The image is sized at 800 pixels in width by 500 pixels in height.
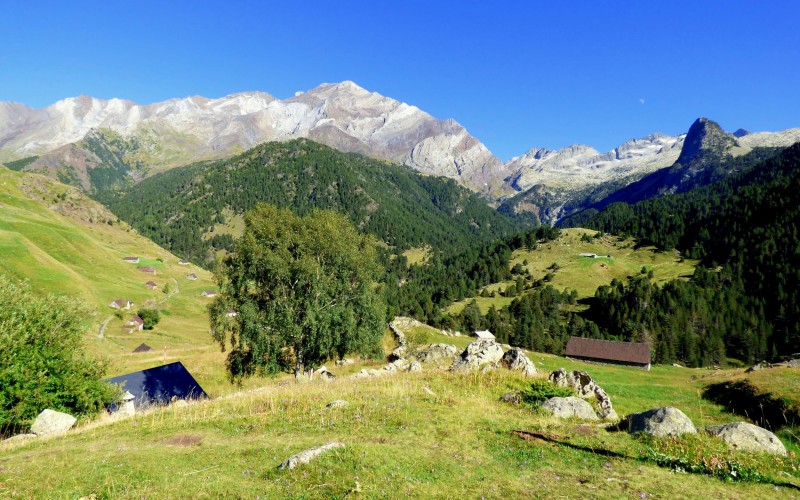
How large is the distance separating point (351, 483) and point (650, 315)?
18158cm

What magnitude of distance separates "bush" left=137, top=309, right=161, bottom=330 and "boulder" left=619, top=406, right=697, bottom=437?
150458mm

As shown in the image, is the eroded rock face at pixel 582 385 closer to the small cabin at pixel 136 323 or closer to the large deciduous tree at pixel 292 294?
the large deciduous tree at pixel 292 294

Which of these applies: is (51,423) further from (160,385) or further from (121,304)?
(121,304)

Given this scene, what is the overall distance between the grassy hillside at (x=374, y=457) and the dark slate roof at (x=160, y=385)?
21292 mm

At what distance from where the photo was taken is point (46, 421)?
76.8 feet

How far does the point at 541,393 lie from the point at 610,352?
11538cm

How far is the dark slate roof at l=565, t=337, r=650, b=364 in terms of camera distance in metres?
116

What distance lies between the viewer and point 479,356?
36.5m

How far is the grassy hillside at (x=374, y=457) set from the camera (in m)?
11.2

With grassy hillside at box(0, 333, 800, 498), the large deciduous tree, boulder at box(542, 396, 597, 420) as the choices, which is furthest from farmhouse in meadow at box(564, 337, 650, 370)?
grassy hillside at box(0, 333, 800, 498)

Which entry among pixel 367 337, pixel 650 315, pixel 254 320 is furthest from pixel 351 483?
pixel 650 315

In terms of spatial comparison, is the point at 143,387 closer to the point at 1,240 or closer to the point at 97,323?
the point at 97,323

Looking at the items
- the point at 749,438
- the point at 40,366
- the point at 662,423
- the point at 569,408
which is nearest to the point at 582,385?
the point at 569,408

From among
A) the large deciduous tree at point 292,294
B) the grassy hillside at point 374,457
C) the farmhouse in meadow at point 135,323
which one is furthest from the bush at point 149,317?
the grassy hillside at point 374,457
